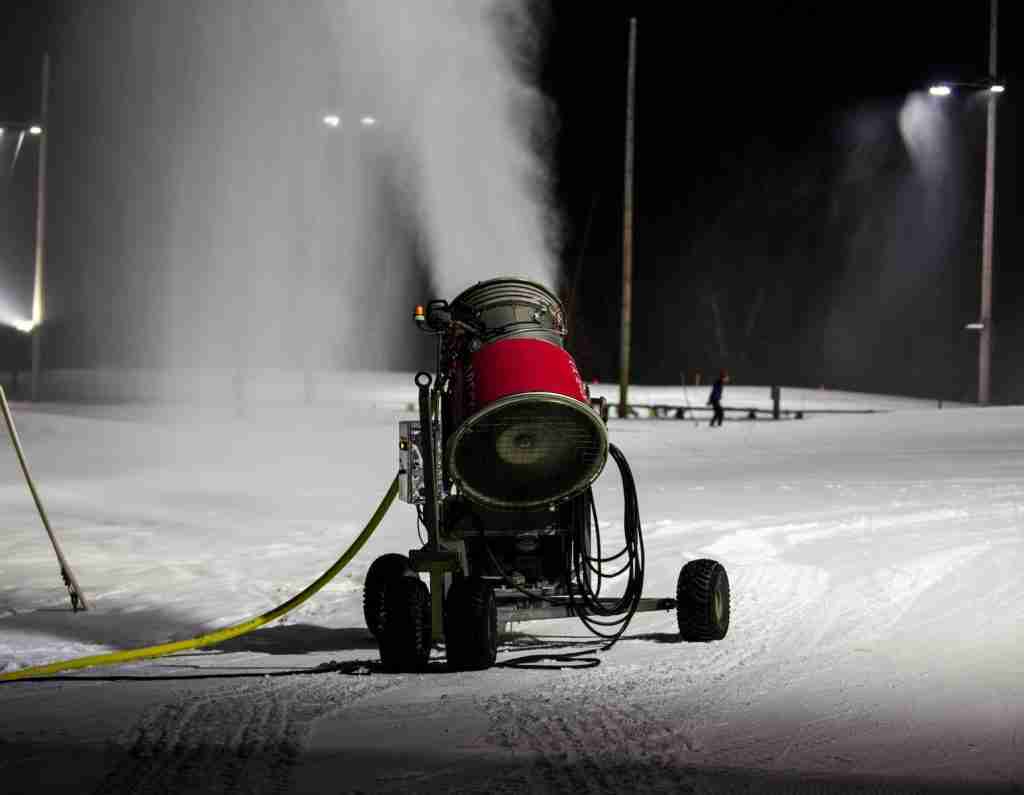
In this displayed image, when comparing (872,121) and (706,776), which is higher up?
(872,121)

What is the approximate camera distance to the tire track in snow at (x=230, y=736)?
536cm

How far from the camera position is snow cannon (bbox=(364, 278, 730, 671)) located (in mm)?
7852

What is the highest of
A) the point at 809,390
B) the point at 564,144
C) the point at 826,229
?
the point at 564,144

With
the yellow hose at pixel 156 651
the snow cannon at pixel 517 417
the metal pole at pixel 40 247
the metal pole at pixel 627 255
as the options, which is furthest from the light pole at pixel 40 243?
the snow cannon at pixel 517 417

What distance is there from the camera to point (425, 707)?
6719mm

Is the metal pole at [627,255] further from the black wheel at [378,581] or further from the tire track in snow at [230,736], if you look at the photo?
the tire track in snow at [230,736]

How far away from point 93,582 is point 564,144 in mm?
58858

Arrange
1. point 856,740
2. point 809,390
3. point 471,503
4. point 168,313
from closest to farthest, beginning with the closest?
1. point 856,740
2. point 471,503
3. point 809,390
4. point 168,313

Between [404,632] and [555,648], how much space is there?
4.48ft

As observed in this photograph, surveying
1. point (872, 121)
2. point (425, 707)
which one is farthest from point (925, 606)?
point (872, 121)

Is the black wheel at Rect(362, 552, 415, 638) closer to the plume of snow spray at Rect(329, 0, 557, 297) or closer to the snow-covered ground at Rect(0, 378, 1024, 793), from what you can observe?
the snow-covered ground at Rect(0, 378, 1024, 793)

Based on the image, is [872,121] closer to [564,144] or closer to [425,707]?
[564,144]

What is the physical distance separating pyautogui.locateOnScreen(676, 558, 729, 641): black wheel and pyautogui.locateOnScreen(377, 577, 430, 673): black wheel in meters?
1.72

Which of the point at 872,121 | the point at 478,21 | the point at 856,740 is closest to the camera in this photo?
the point at 856,740
